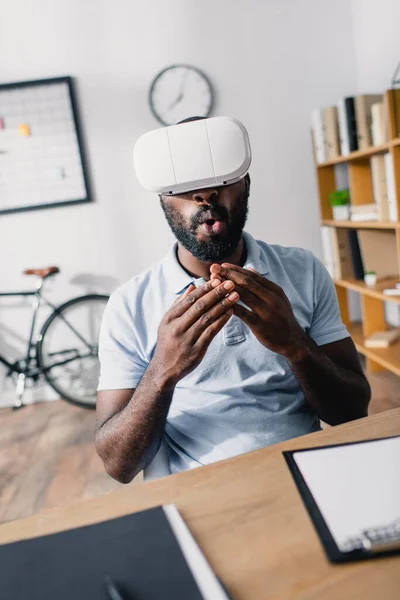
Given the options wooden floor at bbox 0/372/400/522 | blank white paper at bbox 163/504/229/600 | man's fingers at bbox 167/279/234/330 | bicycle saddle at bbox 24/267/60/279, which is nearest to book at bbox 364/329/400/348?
wooden floor at bbox 0/372/400/522

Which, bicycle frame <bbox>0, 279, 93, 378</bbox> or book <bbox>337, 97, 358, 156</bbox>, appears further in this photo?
bicycle frame <bbox>0, 279, 93, 378</bbox>

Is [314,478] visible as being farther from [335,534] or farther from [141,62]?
[141,62]

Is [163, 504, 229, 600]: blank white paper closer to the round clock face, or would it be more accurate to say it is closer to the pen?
the pen

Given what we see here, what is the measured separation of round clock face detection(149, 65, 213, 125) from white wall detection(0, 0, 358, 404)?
0.18ft

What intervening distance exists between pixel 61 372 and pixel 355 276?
185 cm

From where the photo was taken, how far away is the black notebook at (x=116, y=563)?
→ 47 cm

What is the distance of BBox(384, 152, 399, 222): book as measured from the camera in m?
2.53

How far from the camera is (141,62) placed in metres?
3.17

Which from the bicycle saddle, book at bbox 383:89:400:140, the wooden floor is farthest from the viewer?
the bicycle saddle

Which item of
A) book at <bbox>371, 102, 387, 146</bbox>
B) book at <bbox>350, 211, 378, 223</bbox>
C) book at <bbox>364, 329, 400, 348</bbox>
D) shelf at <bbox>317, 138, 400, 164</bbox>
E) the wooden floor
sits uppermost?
book at <bbox>371, 102, 387, 146</bbox>

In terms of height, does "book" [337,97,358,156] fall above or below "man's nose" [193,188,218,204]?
above

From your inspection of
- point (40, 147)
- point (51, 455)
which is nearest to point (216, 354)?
point (51, 455)

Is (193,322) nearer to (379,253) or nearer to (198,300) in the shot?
(198,300)

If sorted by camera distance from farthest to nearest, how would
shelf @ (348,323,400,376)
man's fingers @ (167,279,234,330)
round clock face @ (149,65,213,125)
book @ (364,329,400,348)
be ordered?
1. round clock face @ (149,65,213,125)
2. book @ (364,329,400,348)
3. shelf @ (348,323,400,376)
4. man's fingers @ (167,279,234,330)
